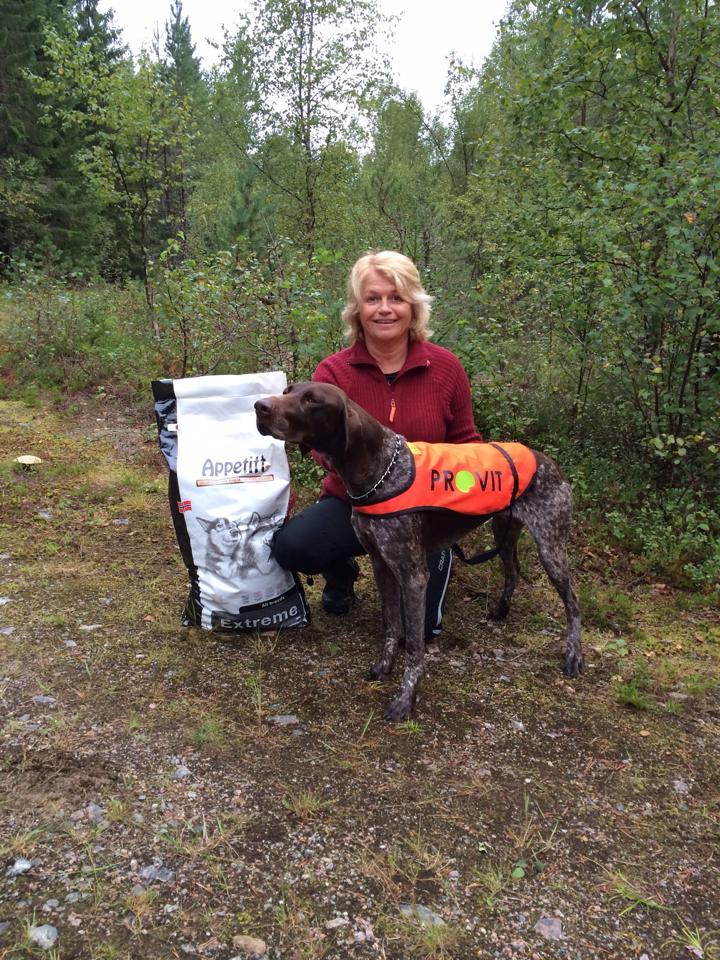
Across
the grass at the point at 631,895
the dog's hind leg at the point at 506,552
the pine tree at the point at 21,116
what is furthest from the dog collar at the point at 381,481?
the pine tree at the point at 21,116

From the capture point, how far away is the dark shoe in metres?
3.69

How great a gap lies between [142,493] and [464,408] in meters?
3.08

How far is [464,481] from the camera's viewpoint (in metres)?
2.88

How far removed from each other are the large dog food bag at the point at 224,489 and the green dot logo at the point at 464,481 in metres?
0.97

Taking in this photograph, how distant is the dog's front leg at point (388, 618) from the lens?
3057 mm

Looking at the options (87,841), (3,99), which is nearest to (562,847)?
(87,841)

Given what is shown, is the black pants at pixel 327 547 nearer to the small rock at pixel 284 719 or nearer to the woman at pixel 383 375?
the woman at pixel 383 375

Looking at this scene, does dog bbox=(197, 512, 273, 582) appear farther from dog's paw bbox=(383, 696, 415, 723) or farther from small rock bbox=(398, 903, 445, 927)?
small rock bbox=(398, 903, 445, 927)

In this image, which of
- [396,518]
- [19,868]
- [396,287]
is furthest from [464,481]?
[19,868]

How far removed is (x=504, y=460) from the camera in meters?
3.02

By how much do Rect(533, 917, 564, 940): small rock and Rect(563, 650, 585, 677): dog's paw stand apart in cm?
144

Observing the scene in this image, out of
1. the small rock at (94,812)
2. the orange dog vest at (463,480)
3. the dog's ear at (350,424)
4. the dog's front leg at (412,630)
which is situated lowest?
the small rock at (94,812)

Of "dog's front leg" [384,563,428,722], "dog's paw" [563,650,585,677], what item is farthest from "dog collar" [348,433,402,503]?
"dog's paw" [563,650,585,677]

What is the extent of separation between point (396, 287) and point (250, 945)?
2.69m
